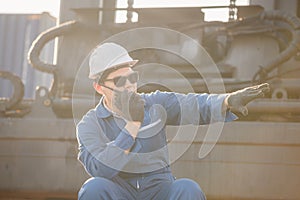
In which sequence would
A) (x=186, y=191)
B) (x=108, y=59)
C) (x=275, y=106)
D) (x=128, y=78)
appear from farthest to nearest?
(x=275, y=106)
(x=108, y=59)
(x=128, y=78)
(x=186, y=191)

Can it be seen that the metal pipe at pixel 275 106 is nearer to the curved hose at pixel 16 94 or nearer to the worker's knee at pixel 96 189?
the curved hose at pixel 16 94

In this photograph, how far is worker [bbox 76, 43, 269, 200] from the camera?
3256 millimetres

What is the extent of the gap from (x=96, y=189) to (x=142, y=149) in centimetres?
31

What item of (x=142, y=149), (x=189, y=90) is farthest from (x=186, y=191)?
(x=189, y=90)

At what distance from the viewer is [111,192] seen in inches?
129

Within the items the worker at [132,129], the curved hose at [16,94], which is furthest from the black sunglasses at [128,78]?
the curved hose at [16,94]

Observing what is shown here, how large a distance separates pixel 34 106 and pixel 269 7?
2832 mm

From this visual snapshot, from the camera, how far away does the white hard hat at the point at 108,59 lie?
11.5 feet

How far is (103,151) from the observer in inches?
130

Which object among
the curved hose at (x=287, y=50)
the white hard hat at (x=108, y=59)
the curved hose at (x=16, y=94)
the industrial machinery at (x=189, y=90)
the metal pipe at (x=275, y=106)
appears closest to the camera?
the white hard hat at (x=108, y=59)

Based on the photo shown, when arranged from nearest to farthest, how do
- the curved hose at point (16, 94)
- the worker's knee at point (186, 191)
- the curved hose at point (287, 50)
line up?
the worker's knee at point (186, 191)
the curved hose at point (287, 50)
the curved hose at point (16, 94)

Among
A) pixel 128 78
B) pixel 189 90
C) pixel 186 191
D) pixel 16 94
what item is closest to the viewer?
pixel 186 191

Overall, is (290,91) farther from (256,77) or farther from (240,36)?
(240,36)

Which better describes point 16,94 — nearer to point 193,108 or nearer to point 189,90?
point 189,90
